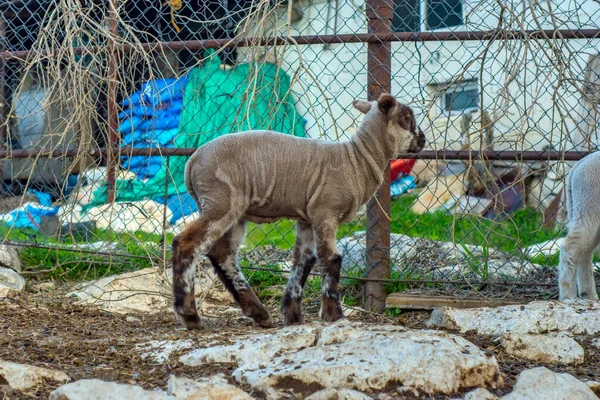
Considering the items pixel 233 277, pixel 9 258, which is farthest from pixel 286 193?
pixel 9 258

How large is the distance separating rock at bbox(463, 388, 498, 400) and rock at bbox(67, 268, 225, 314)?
2.71 metres

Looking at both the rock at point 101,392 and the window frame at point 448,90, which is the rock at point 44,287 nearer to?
the window frame at point 448,90

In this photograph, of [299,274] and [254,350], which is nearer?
[254,350]

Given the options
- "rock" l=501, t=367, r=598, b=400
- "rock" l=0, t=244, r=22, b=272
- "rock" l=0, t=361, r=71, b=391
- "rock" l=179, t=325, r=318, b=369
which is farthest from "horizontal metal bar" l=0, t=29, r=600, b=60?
"rock" l=501, t=367, r=598, b=400

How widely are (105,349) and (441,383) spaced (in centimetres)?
177

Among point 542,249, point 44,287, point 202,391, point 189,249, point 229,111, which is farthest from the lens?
point 229,111

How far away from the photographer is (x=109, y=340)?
15.1ft

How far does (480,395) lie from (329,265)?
1.56m

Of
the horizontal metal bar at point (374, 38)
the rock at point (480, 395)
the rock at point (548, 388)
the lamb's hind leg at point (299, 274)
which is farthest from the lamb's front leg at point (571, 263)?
the rock at point (480, 395)

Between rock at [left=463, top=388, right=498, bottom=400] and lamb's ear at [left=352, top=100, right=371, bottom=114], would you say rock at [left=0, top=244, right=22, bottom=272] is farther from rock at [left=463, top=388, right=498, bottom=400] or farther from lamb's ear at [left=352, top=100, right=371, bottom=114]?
rock at [left=463, top=388, right=498, bottom=400]

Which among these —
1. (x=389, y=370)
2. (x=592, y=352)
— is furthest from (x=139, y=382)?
(x=592, y=352)

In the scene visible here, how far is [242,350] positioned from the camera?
12.9 ft

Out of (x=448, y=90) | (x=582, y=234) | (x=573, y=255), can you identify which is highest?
(x=448, y=90)

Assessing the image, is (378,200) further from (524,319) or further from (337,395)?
(337,395)
